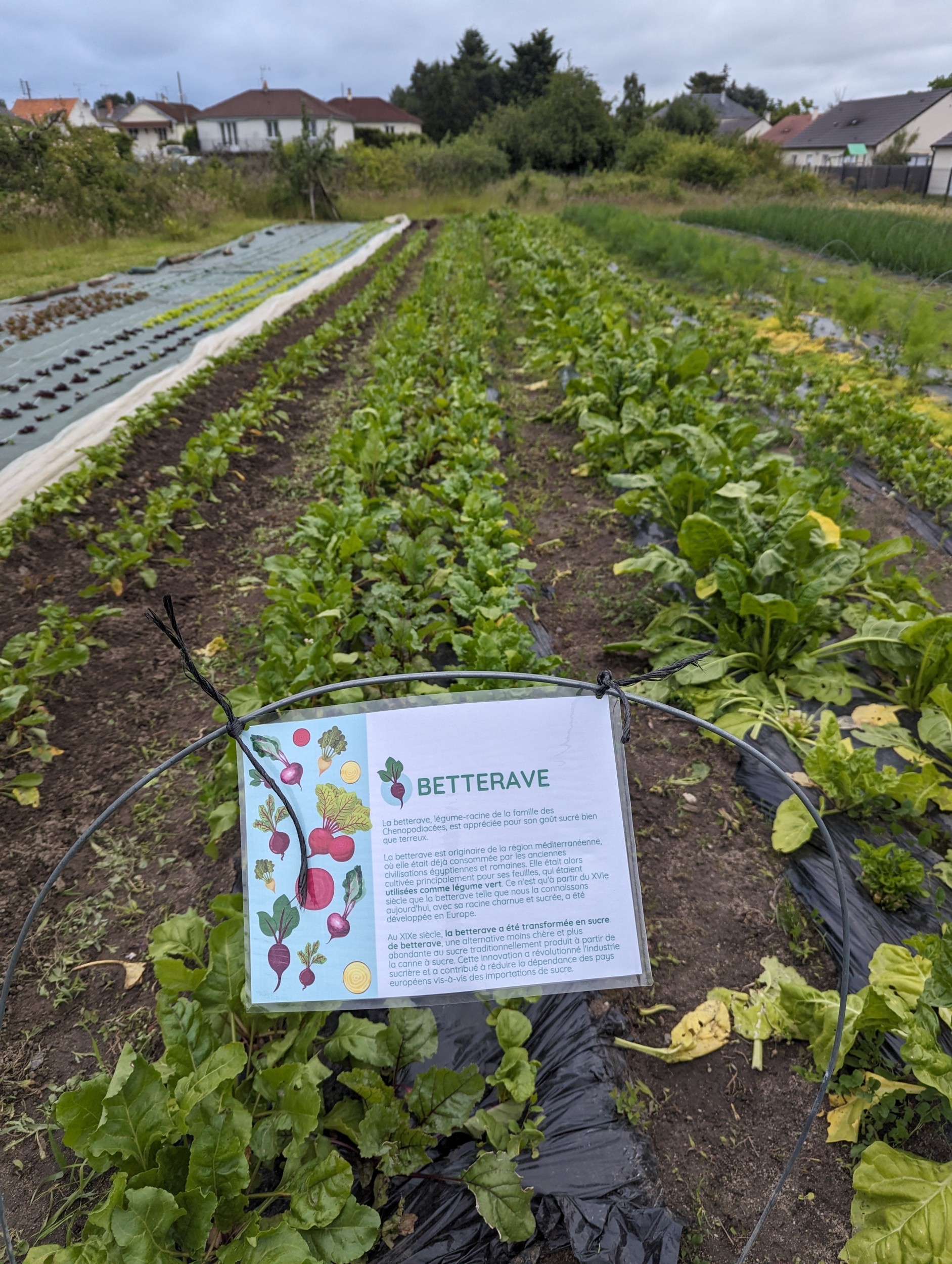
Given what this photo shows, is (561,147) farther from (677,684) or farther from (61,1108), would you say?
(61,1108)

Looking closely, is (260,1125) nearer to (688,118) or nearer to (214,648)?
(214,648)

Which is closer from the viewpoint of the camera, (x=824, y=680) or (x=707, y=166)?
(x=824, y=680)

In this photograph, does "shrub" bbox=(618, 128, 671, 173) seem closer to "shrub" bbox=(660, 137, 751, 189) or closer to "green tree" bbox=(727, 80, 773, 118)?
"shrub" bbox=(660, 137, 751, 189)

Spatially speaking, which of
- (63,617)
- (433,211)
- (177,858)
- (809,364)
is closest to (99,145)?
(433,211)

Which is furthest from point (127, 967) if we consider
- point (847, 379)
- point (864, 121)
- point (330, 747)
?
point (864, 121)

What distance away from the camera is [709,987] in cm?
230

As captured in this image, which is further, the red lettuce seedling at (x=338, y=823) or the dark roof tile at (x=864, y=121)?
the dark roof tile at (x=864, y=121)

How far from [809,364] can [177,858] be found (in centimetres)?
808

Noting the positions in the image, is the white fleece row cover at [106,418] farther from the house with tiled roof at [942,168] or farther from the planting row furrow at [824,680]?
the house with tiled roof at [942,168]

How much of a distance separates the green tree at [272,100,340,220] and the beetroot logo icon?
28.1 m

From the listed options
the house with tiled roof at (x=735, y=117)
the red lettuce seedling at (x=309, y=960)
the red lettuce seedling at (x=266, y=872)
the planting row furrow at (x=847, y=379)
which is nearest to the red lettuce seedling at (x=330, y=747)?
the red lettuce seedling at (x=266, y=872)

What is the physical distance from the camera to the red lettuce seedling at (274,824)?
153 centimetres

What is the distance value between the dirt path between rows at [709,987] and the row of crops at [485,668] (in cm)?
12

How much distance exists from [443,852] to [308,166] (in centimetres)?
2947
